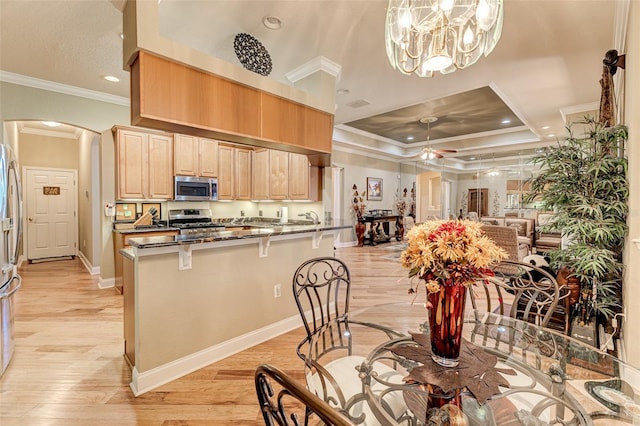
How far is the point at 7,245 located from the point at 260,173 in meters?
3.90

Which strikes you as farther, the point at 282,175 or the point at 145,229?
the point at 282,175

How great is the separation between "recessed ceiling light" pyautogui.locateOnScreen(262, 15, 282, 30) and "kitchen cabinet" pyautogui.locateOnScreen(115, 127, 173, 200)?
2.92 m

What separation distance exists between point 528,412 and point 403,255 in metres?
0.82

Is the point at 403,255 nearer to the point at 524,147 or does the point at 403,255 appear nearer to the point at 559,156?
the point at 559,156

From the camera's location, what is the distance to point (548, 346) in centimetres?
161

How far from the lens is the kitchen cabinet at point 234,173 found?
5.48 meters

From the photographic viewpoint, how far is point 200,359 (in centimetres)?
230

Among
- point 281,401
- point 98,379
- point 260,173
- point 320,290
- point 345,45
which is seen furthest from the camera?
point 260,173

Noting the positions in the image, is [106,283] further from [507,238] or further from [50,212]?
[507,238]

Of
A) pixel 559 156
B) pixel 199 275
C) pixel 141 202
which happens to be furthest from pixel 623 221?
pixel 141 202

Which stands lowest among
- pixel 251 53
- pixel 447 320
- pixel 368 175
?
pixel 447 320

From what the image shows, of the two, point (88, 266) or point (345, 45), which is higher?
point (345, 45)

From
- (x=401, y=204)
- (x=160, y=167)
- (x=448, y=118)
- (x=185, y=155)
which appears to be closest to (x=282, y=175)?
(x=185, y=155)

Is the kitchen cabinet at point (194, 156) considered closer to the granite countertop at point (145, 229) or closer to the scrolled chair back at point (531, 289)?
the granite countertop at point (145, 229)
